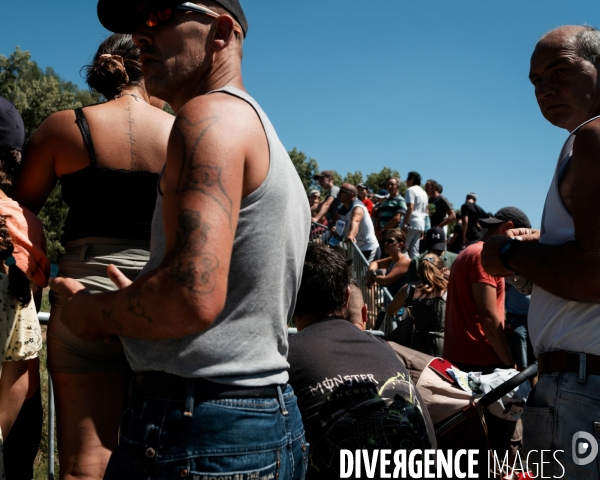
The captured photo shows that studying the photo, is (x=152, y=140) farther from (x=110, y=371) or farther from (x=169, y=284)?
(x=169, y=284)

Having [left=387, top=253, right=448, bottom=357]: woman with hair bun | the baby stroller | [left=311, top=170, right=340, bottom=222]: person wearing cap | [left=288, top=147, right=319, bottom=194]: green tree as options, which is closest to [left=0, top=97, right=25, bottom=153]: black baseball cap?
the baby stroller

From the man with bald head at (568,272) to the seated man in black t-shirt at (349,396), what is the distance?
0.69m

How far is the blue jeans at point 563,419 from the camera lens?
6.75 feet

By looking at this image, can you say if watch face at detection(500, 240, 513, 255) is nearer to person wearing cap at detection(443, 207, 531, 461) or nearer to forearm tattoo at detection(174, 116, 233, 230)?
forearm tattoo at detection(174, 116, 233, 230)

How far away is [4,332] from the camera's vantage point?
2.42 metres

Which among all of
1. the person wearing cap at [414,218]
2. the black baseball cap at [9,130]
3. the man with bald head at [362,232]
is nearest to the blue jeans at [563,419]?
the black baseball cap at [9,130]

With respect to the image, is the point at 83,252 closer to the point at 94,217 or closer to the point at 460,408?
the point at 94,217

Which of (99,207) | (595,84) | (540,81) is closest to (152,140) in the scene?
(99,207)

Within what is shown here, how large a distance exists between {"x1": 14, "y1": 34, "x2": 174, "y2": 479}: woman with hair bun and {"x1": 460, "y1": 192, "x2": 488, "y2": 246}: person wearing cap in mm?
4039

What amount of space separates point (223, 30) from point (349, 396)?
5.66 ft

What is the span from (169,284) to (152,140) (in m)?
1.17

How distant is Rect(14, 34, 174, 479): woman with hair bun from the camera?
2.28 m

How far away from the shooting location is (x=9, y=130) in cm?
258

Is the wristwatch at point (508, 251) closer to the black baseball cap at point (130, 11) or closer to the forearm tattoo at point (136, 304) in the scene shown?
the black baseball cap at point (130, 11)
